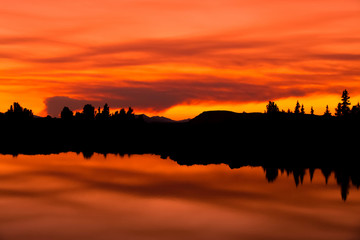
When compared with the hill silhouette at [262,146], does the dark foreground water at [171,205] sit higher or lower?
lower

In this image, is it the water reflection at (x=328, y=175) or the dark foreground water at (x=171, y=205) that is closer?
the dark foreground water at (x=171, y=205)

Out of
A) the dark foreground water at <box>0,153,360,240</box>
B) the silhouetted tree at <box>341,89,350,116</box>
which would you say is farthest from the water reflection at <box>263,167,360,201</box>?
the silhouetted tree at <box>341,89,350,116</box>

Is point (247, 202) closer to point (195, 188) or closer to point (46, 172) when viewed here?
point (195, 188)

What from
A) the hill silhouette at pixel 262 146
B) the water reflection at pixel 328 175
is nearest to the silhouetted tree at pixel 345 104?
the hill silhouette at pixel 262 146

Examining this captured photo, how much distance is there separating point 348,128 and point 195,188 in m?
78.7

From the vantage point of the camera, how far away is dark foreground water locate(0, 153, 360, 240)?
28.6 metres

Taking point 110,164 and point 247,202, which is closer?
point 247,202

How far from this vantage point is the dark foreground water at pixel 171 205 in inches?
1127

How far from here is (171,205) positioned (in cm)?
3791

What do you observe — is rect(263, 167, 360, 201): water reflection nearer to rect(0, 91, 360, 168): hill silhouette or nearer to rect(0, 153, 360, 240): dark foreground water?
rect(0, 153, 360, 240): dark foreground water

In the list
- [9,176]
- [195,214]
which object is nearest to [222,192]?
[195,214]

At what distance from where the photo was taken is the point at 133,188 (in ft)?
157

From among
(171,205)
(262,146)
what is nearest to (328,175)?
(171,205)

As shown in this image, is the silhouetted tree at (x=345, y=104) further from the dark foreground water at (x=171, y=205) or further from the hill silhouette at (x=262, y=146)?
the dark foreground water at (x=171, y=205)
